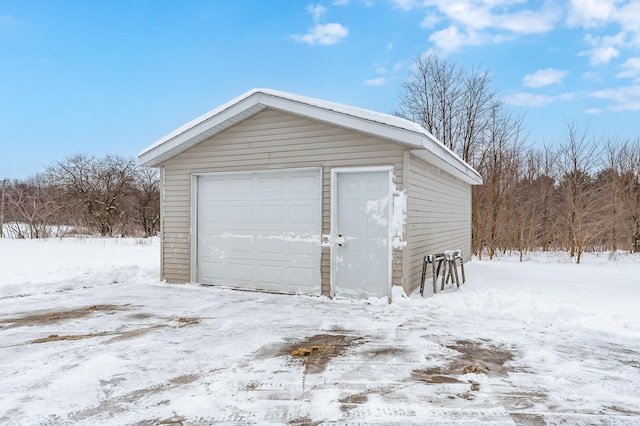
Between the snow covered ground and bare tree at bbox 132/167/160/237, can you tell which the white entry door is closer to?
the snow covered ground

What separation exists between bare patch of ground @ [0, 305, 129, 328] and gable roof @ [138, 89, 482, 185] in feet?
10.5

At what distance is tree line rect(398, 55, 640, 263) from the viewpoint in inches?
610

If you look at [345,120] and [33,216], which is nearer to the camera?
[345,120]

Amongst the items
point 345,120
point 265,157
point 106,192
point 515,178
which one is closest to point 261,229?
point 265,157

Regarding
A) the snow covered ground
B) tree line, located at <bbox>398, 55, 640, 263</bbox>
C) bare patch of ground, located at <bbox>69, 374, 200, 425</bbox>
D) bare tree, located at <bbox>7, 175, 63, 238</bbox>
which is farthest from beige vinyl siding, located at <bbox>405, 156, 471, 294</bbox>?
bare tree, located at <bbox>7, 175, 63, 238</bbox>

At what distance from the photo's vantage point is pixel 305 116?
667 cm

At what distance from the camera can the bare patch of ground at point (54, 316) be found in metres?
5.10

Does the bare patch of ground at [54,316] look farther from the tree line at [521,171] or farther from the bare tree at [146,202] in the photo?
the bare tree at [146,202]

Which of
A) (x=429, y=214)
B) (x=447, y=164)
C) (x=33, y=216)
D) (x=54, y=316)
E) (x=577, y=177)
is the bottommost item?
(x=54, y=316)

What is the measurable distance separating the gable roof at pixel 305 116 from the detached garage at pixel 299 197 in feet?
0.06

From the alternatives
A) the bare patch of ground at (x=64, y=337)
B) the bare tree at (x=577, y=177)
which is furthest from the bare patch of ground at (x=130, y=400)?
the bare tree at (x=577, y=177)

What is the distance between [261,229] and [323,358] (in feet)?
12.7

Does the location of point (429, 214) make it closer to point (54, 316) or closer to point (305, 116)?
point (305, 116)

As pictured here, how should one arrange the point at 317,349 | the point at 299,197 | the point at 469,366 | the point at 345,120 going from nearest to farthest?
the point at 469,366 → the point at 317,349 → the point at 345,120 → the point at 299,197
